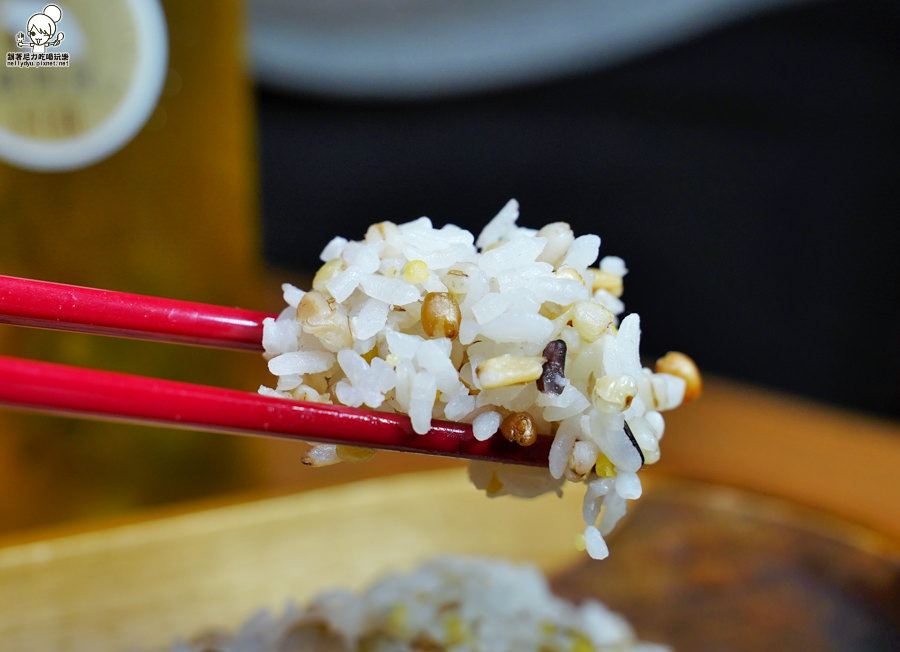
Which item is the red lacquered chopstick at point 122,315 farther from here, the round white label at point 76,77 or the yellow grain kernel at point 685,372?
the round white label at point 76,77

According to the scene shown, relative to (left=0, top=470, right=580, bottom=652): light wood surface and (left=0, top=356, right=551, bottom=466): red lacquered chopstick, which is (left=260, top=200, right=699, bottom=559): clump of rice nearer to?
(left=0, top=356, right=551, bottom=466): red lacquered chopstick

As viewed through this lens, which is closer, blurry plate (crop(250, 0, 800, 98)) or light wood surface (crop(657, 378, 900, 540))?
light wood surface (crop(657, 378, 900, 540))

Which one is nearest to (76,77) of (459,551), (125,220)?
(125,220)

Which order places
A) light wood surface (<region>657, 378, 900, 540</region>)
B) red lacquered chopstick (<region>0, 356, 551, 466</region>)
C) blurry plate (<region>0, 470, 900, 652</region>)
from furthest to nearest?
light wood surface (<region>657, 378, 900, 540</region>) < blurry plate (<region>0, 470, 900, 652</region>) < red lacquered chopstick (<region>0, 356, 551, 466</region>)

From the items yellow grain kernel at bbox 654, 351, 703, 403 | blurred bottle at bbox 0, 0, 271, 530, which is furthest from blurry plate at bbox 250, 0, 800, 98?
yellow grain kernel at bbox 654, 351, 703, 403

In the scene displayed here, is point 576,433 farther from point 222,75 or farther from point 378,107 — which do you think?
point 378,107

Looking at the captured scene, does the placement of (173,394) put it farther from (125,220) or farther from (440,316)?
(125,220)

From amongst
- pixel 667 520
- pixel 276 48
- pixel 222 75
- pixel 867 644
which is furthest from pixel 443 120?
pixel 867 644

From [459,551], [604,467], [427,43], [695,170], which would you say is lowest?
[459,551]

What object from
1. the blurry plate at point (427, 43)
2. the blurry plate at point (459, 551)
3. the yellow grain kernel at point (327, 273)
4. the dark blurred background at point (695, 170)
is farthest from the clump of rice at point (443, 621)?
the blurry plate at point (427, 43)
